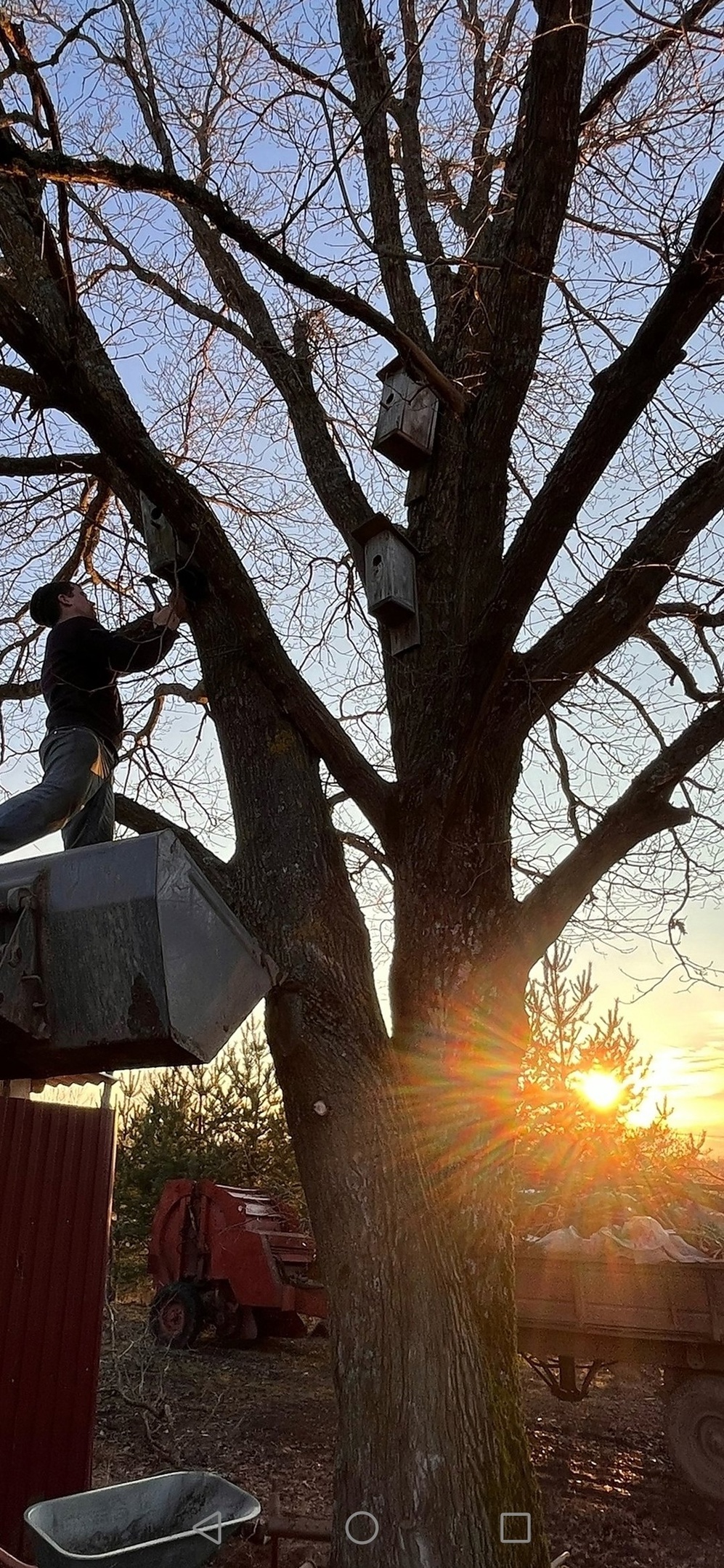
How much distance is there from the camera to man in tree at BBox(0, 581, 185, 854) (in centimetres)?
336

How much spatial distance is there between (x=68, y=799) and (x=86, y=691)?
570 mm

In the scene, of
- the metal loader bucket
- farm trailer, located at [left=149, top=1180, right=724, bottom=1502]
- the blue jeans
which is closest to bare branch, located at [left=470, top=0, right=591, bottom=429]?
the blue jeans

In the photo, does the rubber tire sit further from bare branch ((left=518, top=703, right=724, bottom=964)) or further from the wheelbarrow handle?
the wheelbarrow handle

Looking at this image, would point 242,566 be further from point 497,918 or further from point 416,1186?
point 416,1186

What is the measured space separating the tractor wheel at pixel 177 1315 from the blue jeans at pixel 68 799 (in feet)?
30.0

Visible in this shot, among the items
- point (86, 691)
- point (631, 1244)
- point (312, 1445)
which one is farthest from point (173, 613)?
point (312, 1445)

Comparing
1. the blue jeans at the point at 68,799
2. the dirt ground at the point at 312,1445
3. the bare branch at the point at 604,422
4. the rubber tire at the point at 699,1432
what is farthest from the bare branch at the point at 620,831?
the rubber tire at the point at 699,1432

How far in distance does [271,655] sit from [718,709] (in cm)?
180

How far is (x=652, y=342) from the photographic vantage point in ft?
11.2

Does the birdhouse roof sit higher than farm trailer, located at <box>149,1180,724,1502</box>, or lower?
higher

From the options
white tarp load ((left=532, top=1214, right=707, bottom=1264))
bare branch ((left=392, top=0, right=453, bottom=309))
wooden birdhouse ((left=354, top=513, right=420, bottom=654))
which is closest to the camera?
wooden birdhouse ((left=354, top=513, right=420, bottom=654))

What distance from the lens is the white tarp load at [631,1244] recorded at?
707 cm

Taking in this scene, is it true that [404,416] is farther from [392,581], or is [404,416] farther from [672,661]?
[672,661]

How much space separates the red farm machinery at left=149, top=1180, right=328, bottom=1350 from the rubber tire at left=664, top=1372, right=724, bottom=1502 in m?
4.53
